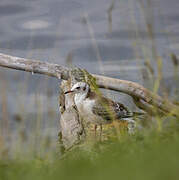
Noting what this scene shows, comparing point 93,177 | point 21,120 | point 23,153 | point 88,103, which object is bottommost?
point 93,177

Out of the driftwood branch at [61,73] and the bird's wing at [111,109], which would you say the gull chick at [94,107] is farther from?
the driftwood branch at [61,73]

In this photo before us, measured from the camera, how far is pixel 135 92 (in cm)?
1127

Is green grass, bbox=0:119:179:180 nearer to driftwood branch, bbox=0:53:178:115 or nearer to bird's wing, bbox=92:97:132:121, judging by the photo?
bird's wing, bbox=92:97:132:121

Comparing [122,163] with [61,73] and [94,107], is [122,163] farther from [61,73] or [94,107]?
→ [61,73]

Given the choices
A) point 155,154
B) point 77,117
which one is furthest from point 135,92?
point 155,154

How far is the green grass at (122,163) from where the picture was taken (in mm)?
3908

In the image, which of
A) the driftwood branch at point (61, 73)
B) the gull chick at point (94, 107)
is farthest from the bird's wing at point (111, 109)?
the driftwood branch at point (61, 73)

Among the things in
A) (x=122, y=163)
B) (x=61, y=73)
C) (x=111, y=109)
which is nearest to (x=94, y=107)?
(x=111, y=109)

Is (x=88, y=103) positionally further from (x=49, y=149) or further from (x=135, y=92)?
(x=49, y=149)

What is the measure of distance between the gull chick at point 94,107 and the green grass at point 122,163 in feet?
9.66

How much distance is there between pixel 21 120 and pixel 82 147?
0.86 m

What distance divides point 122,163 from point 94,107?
4.98 m

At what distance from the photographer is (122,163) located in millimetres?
4340

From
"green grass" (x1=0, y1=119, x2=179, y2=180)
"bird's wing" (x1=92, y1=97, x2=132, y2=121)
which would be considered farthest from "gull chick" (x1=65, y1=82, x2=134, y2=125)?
"green grass" (x1=0, y1=119, x2=179, y2=180)
